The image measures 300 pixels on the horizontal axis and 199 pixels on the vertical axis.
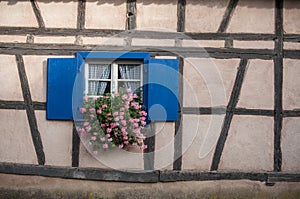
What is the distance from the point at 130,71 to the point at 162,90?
1.81 feet

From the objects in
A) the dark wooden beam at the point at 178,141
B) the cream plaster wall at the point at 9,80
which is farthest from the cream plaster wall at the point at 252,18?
the cream plaster wall at the point at 9,80

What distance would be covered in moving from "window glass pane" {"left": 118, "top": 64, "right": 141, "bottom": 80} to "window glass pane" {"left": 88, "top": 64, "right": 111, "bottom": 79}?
0.60ft

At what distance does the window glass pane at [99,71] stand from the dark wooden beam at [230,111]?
5.69ft

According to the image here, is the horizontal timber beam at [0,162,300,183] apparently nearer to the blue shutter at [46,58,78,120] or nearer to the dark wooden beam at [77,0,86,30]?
the blue shutter at [46,58,78,120]

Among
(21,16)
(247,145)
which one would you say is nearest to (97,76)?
(21,16)

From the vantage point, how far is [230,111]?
457 centimetres

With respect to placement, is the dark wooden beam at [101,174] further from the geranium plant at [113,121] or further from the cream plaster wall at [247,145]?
the cream plaster wall at [247,145]

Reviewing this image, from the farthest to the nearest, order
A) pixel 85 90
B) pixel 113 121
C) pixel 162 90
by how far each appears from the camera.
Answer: pixel 85 90, pixel 162 90, pixel 113 121

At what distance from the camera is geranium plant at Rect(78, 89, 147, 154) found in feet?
14.2

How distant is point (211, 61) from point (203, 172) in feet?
4.96

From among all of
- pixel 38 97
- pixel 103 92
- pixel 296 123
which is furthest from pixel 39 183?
pixel 296 123

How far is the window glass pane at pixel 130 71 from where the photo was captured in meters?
4.70

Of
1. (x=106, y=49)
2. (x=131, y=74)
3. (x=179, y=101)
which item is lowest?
(x=179, y=101)

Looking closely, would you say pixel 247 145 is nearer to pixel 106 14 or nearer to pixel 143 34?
pixel 143 34
